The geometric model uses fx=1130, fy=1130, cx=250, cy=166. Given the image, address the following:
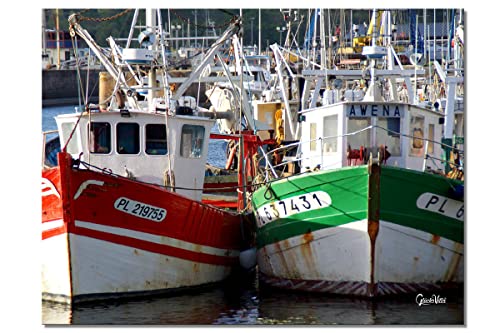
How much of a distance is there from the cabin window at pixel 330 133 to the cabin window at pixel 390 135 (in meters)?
0.60

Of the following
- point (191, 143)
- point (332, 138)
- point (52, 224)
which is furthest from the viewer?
point (191, 143)

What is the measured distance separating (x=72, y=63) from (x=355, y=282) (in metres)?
14.9

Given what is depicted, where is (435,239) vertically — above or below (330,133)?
below

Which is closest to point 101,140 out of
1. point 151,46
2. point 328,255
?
point 151,46

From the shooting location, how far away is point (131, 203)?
46.5ft

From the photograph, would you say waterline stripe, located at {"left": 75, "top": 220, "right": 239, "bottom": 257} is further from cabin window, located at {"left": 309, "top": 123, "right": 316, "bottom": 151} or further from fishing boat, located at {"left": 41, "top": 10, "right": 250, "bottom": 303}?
cabin window, located at {"left": 309, "top": 123, "right": 316, "bottom": 151}

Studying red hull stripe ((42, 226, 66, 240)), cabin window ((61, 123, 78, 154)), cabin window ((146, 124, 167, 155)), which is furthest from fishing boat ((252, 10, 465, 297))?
red hull stripe ((42, 226, 66, 240))

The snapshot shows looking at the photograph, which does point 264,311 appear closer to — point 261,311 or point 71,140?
point 261,311

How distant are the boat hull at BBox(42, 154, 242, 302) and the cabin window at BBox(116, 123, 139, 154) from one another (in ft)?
3.34

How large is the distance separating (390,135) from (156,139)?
313 centimetres

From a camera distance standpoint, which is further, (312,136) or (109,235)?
(312,136)

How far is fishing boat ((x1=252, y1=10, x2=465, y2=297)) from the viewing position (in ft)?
46.5

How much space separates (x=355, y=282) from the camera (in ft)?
47.5
